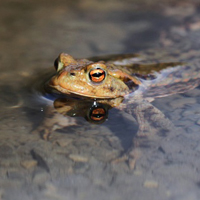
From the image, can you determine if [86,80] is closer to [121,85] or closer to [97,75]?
[97,75]

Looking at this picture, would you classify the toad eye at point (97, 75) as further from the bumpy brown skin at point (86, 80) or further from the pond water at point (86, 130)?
the pond water at point (86, 130)

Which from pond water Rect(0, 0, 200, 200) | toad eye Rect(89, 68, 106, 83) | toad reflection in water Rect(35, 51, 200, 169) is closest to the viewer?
pond water Rect(0, 0, 200, 200)

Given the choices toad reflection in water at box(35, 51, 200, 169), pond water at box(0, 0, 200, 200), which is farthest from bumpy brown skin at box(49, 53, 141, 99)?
pond water at box(0, 0, 200, 200)

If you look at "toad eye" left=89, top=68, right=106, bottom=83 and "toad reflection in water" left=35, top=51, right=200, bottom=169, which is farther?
"toad eye" left=89, top=68, right=106, bottom=83

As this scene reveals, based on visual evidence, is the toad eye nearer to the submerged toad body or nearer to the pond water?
the submerged toad body

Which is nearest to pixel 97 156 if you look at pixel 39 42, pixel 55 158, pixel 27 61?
pixel 55 158

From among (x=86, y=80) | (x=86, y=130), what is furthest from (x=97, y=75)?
(x=86, y=130)
